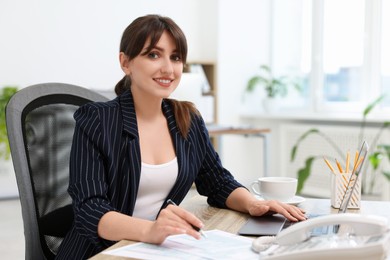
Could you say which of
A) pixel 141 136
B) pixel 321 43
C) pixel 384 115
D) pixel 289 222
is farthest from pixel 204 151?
pixel 321 43

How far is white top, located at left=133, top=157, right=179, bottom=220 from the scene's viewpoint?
1.30 meters

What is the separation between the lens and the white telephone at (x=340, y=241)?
28.8 inches

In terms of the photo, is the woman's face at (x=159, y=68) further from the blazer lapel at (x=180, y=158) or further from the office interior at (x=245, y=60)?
the office interior at (x=245, y=60)

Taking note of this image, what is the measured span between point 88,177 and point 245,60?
462 cm

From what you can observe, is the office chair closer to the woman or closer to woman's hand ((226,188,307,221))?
the woman

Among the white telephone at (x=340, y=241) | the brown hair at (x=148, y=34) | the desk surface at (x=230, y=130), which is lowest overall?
the desk surface at (x=230, y=130)

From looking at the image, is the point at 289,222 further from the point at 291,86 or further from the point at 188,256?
the point at 291,86

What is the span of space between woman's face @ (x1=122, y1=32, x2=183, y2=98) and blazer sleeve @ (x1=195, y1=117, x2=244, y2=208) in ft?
0.66

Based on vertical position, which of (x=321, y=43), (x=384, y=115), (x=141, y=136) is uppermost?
(x=321, y=43)

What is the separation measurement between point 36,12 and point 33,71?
54 cm

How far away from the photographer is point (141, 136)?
133cm

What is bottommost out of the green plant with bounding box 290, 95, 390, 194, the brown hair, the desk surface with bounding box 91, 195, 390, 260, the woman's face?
the green plant with bounding box 290, 95, 390, 194

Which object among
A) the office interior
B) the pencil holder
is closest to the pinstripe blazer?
the pencil holder

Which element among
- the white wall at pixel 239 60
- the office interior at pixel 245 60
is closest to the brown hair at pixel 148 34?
the office interior at pixel 245 60
